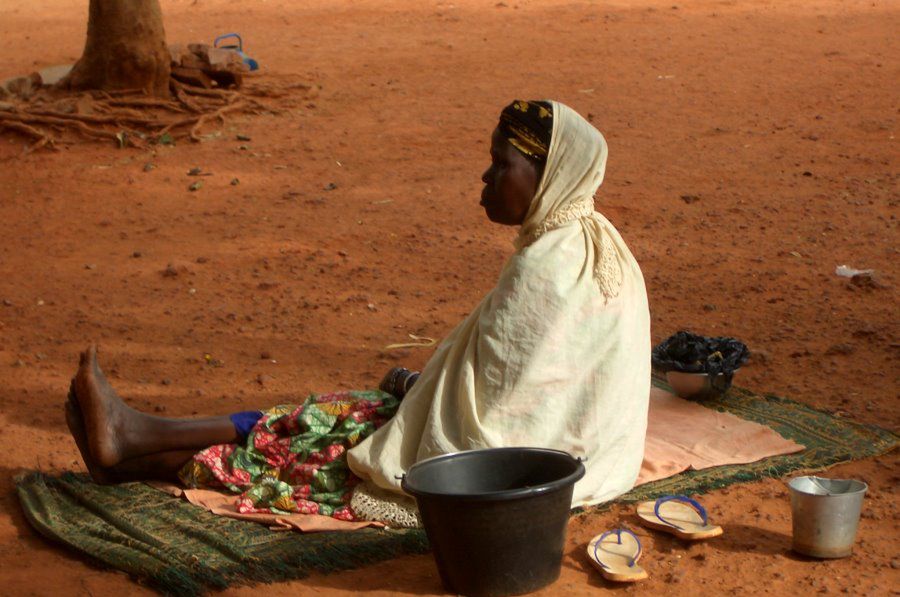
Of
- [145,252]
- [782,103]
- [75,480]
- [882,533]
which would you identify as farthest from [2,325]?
[782,103]

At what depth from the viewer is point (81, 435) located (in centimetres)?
408

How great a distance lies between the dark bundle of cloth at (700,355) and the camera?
4.89 metres

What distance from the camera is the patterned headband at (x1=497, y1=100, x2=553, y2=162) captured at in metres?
3.82

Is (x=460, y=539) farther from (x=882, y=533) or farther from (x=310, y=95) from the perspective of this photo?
(x=310, y=95)

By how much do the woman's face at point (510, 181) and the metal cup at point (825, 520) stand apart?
1261mm

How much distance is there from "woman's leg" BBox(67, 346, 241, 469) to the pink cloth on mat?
1565mm

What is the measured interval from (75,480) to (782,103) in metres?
7.30

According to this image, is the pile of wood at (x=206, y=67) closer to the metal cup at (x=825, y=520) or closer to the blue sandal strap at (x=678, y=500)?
the blue sandal strap at (x=678, y=500)

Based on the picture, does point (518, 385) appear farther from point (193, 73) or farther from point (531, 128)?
point (193, 73)

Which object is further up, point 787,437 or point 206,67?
point 206,67

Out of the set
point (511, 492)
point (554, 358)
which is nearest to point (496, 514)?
point (511, 492)

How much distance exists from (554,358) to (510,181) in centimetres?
61

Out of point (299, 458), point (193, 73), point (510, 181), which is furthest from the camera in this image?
point (193, 73)

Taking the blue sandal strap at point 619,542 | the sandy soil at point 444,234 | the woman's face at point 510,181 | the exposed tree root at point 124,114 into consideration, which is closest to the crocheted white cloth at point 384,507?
the sandy soil at point 444,234
